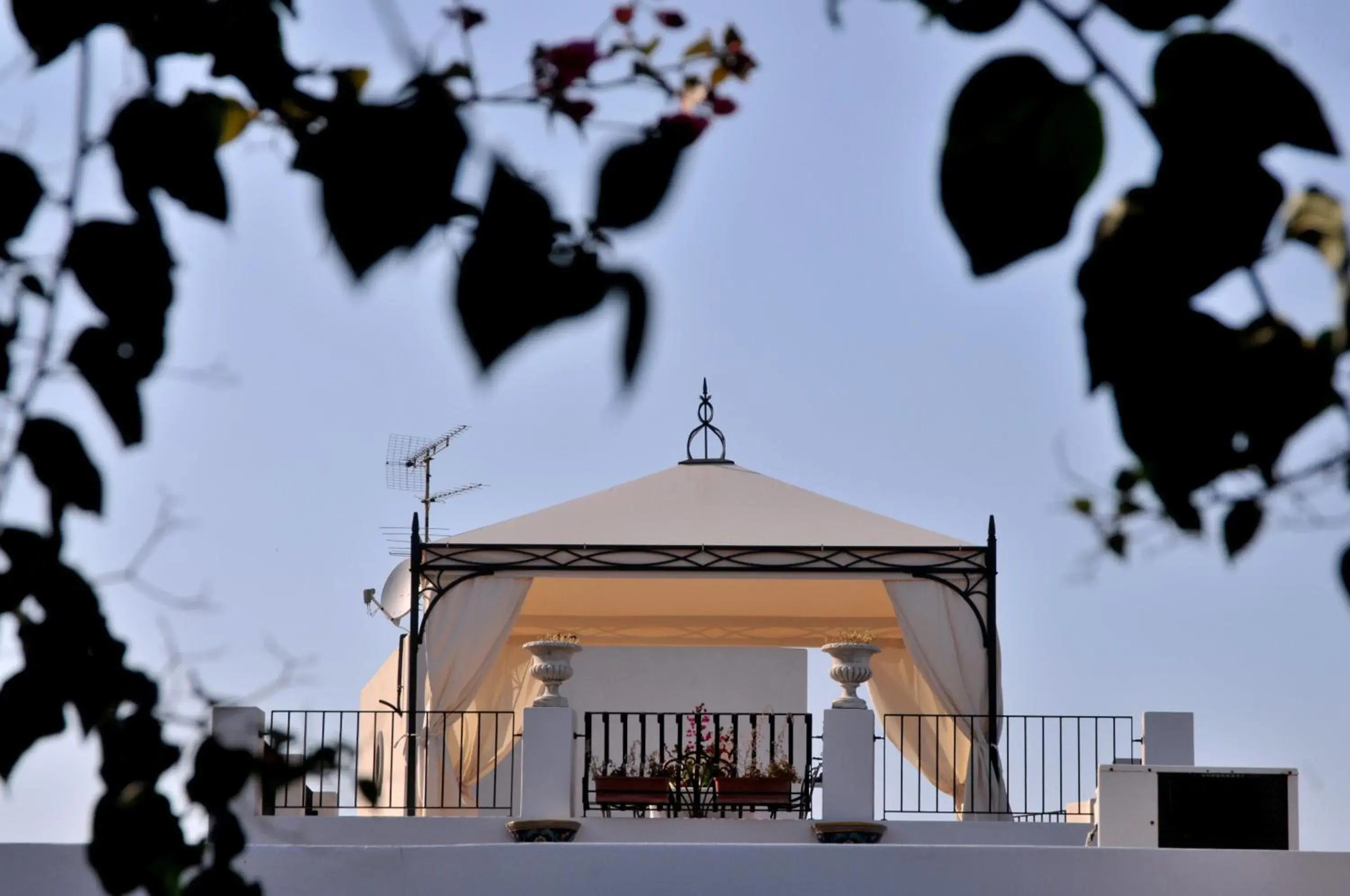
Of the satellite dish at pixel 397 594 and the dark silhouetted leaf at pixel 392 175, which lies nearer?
the dark silhouetted leaf at pixel 392 175

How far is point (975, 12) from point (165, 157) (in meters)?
0.46

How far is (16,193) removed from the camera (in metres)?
1.06

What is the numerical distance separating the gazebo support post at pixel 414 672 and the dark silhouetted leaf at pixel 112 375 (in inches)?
395

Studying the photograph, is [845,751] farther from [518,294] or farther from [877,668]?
[518,294]

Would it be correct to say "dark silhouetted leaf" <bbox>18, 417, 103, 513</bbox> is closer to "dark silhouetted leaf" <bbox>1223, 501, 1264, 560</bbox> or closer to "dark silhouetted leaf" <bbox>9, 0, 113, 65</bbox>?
"dark silhouetted leaf" <bbox>9, 0, 113, 65</bbox>

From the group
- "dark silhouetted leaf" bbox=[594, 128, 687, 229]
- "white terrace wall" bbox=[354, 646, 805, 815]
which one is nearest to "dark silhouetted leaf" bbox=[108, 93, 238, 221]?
"dark silhouetted leaf" bbox=[594, 128, 687, 229]

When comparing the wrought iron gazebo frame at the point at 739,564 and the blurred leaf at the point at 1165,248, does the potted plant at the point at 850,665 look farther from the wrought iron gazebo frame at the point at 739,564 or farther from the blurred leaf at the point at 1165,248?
the blurred leaf at the point at 1165,248

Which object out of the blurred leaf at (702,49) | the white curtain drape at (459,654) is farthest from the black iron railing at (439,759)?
the blurred leaf at (702,49)

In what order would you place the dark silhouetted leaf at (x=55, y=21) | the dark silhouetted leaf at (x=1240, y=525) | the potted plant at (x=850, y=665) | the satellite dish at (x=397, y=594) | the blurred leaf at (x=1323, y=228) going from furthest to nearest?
the satellite dish at (x=397, y=594)
the potted plant at (x=850, y=665)
the dark silhouetted leaf at (x=55, y=21)
the dark silhouetted leaf at (x=1240, y=525)
the blurred leaf at (x=1323, y=228)

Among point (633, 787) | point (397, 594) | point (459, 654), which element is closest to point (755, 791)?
point (633, 787)

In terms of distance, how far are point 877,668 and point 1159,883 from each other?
4252 millimetres

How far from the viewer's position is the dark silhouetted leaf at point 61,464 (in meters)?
1.10

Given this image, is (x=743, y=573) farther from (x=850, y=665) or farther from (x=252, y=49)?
(x=252, y=49)

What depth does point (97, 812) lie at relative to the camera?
1.08 metres
